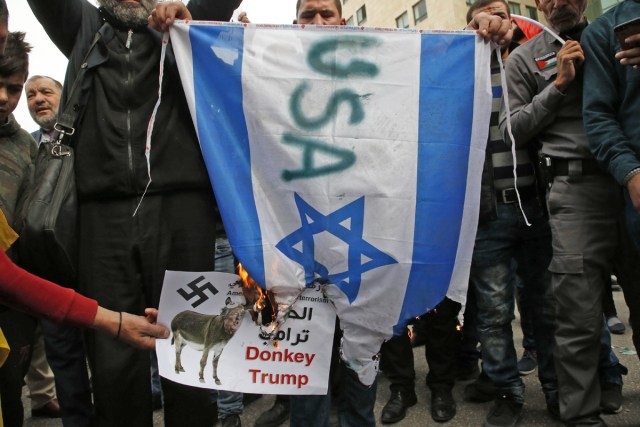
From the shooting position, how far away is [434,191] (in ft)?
6.23

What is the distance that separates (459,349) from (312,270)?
193 cm

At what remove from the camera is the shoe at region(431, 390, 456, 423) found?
2664 millimetres

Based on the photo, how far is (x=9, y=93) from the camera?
2258 mm

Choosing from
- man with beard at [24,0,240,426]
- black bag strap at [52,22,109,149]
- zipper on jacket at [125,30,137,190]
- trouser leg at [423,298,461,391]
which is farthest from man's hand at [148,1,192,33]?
trouser leg at [423,298,461,391]

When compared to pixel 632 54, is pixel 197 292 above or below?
below

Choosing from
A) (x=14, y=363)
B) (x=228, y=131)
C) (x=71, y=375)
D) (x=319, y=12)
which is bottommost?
(x=71, y=375)

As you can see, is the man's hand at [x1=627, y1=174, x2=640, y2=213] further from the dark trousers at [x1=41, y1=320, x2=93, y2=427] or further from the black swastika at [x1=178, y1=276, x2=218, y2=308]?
the dark trousers at [x1=41, y1=320, x2=93, y2=427]

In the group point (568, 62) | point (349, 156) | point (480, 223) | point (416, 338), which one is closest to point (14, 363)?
point (349, 156)

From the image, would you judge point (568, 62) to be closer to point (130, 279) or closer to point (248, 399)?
point (130, 279)

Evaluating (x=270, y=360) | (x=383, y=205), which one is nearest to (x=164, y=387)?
(x=270, y=360)

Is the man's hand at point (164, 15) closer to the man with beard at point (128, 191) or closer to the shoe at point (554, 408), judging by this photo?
the man with beard at point (128, 191)

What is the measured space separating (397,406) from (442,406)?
243 millimetres

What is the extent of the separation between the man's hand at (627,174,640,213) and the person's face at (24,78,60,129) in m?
3.80

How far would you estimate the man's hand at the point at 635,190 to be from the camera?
6.57ft
